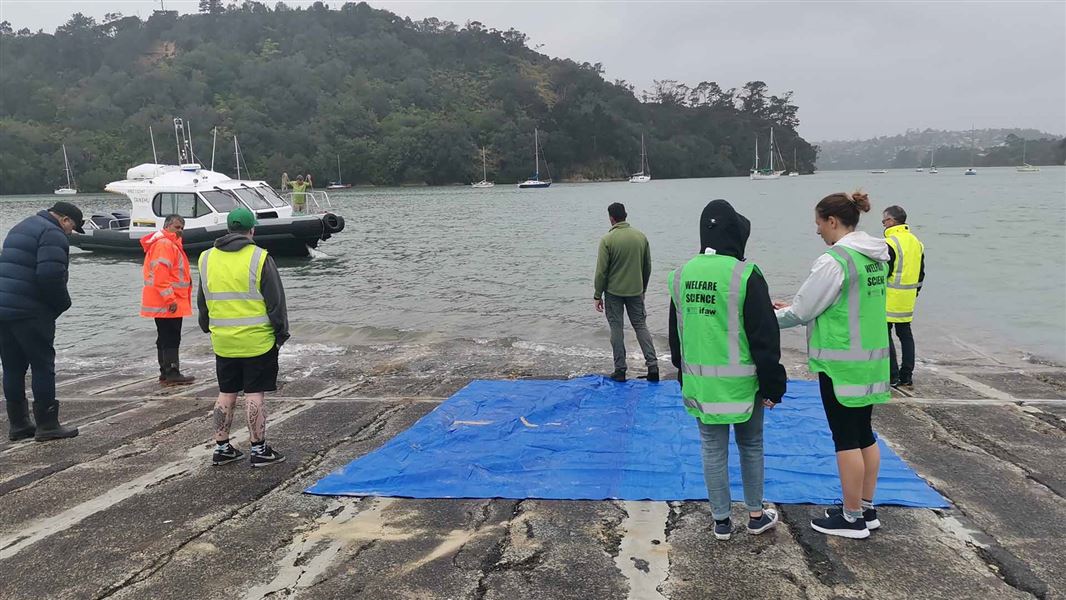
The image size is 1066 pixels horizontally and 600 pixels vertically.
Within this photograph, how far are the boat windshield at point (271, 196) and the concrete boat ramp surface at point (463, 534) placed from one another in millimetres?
18874

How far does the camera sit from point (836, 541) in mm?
3568

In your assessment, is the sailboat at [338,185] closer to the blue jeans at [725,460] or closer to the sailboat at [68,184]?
the sailboat at [68,184]

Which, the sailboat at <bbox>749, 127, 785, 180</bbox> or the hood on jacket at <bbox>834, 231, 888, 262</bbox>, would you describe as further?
the sailboat at <bbox>749, 127, 785, 180</bbox>

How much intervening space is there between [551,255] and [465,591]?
2257 cm

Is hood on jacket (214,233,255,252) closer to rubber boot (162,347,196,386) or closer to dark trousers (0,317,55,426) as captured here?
dark trousers (0,317,55,426)

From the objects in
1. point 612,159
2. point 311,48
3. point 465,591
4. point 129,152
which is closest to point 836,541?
point 465,591

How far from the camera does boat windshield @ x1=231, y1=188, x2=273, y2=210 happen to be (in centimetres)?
2250

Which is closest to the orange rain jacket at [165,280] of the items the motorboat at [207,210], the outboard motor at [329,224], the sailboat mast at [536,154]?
the motorboat at [207,210]

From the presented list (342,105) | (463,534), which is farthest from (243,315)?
(342,105)

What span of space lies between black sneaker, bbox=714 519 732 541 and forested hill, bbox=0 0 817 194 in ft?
360

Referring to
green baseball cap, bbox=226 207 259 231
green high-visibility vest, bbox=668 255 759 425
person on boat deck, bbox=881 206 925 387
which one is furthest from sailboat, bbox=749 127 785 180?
green high-visibility vest, bbox=668 255 759 425

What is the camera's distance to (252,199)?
22.8 m

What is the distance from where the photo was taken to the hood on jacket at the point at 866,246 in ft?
11.4

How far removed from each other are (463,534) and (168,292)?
572 cm
